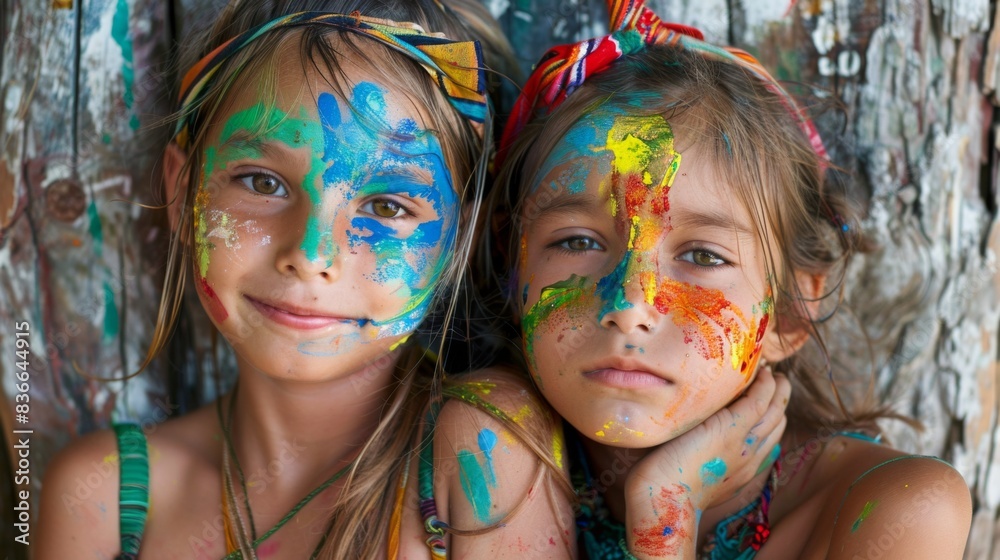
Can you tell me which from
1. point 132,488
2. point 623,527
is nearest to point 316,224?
point 132,488

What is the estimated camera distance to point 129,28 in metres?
2.15

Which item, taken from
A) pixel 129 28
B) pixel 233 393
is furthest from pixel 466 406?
pixel 129 28

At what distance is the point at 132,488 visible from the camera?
6.23ft

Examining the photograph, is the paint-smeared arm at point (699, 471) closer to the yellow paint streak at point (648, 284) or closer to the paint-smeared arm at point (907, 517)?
the paint-smeared arm at point (907, 517)

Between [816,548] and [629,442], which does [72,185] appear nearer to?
[629,442]

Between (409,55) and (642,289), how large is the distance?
692 mm

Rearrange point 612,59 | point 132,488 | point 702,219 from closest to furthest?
point 702,219 < point 612,59 < point 132,488

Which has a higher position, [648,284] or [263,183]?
[263,183]

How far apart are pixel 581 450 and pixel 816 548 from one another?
1.73ft

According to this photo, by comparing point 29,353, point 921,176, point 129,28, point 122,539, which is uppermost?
point 129,28

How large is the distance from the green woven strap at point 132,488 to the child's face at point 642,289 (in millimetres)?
958

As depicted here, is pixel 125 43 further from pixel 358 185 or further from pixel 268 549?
pixel 268 549

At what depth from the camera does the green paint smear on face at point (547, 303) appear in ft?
5.29

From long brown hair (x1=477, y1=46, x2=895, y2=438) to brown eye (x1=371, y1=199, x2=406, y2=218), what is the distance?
0.26 m
